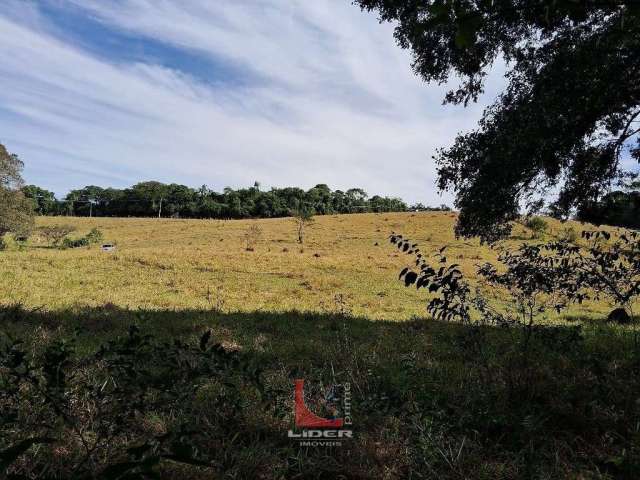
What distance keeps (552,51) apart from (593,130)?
1.60 meters

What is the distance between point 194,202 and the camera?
113188mm

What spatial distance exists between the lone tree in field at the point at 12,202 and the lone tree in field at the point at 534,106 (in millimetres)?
44030

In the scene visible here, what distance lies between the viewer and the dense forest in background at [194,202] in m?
108

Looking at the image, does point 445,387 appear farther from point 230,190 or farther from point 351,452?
point 230,190

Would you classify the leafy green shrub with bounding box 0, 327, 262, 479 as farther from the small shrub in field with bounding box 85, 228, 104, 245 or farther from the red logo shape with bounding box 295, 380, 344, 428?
the small shrub in field with bounding box 85, 228, 104, 245

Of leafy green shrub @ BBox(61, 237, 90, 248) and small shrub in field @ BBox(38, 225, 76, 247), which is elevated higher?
small shrub in field @ BBox(38, 225, 76, 247)

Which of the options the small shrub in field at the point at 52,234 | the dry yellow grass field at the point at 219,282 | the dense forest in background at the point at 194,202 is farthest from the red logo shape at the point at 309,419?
the dense forest in background at the point at 194,202

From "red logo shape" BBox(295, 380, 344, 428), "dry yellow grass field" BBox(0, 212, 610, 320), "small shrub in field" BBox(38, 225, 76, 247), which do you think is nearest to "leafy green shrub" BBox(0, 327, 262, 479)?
"red logo shape" BBox(295, 380, 344, 428)

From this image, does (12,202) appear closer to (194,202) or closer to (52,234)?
(52,234)

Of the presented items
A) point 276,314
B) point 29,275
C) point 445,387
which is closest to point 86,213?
point 29,275

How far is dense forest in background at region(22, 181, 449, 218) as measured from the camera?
354 feet

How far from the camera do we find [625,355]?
6.62 meters

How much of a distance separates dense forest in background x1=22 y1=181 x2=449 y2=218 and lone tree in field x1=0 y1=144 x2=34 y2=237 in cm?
6360

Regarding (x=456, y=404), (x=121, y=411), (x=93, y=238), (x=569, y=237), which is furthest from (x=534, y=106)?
(x=93, y=238)
